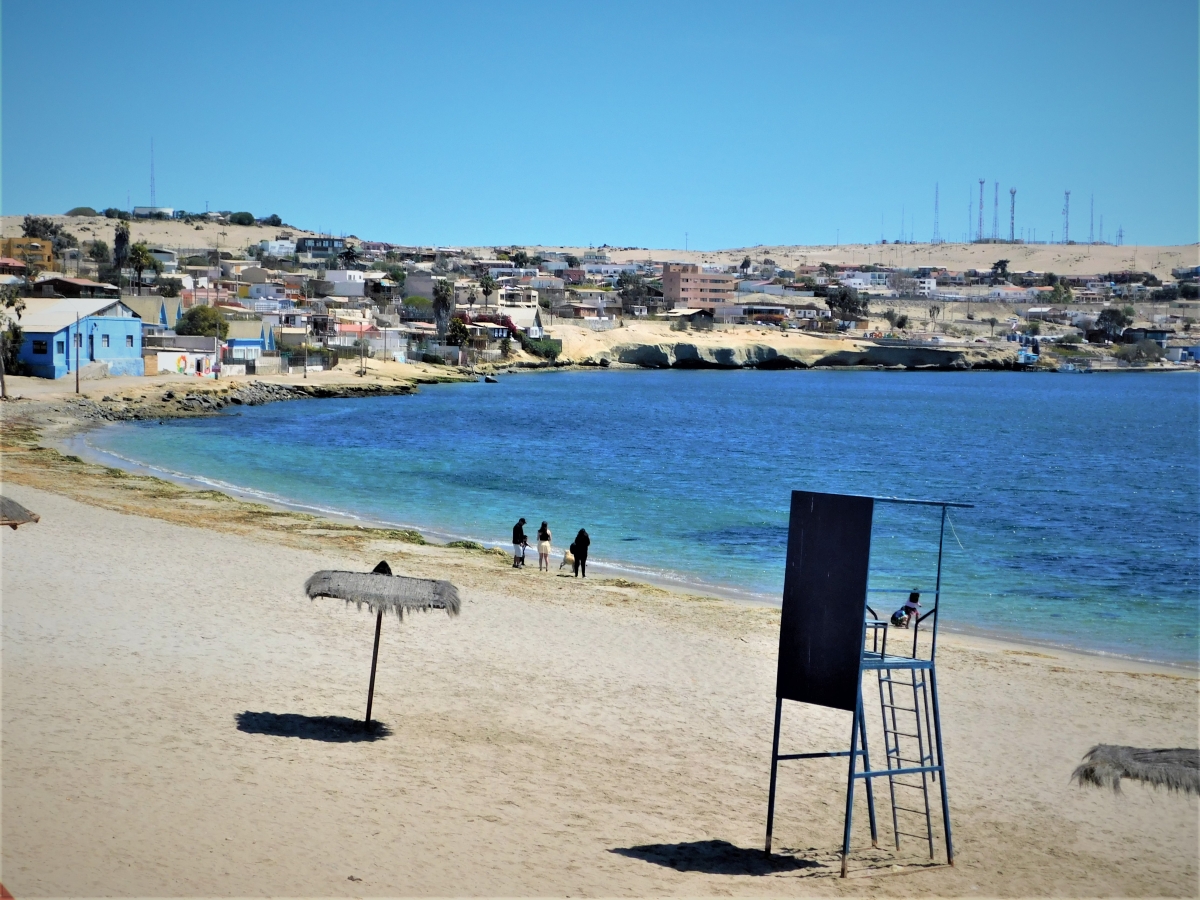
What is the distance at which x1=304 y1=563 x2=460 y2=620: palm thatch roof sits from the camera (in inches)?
407

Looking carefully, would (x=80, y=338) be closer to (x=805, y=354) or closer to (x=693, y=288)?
(x=805, y=354)

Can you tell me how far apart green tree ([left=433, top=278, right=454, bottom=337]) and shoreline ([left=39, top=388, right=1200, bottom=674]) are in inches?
2601

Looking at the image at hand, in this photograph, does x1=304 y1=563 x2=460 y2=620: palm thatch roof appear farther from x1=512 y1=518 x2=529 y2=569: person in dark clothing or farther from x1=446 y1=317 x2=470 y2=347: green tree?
x1=446 y1=317 x2=470 y2=347: green tree

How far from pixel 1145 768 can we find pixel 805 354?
5578 inches

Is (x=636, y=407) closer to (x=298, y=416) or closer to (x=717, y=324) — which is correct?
(x=298, y=416)

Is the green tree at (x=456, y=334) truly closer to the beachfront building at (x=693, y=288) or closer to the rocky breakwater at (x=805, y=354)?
the rocky breakwater at (x=805, y=354)

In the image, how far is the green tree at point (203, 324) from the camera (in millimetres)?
75688

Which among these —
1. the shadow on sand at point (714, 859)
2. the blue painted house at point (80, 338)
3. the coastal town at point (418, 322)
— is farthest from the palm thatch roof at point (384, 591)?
the blue painted house at point (80, 338)

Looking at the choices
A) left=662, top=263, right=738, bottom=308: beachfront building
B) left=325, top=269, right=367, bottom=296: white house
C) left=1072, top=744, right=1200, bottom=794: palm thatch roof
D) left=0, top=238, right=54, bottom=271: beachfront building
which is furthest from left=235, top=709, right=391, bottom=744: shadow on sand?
left=662, top=263, right=738, bottom=308: beachfront building

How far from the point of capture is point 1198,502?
40375 mm

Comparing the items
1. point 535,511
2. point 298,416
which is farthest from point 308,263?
point 535,511

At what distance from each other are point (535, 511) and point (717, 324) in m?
124

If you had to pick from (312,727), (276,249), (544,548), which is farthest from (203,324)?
(276,249)

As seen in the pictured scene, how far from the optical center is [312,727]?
10883 millimetres
